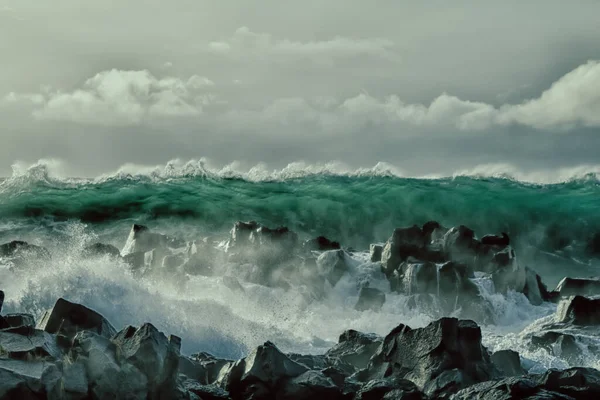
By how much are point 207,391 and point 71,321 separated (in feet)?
6.95

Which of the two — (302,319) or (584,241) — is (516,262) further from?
(584,241)

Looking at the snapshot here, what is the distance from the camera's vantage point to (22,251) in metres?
16.0

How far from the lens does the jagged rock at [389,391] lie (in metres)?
7.82

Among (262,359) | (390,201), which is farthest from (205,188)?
(262,359)

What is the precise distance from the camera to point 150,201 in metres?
28.7

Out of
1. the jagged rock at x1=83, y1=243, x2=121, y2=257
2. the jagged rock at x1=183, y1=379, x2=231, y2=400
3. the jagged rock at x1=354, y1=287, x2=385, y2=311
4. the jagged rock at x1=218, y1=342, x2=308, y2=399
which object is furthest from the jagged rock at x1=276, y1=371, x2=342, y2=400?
the jagged rock at x1=83, y1=243, x2=121, y2=257

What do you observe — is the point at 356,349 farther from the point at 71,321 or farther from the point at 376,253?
the point at 376,253

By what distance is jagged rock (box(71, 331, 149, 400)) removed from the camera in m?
7.39

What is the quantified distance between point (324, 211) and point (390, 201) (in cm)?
273

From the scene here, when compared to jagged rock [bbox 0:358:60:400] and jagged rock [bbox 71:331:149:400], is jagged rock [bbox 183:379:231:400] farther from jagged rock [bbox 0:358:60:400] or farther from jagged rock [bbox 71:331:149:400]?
jagged rock [bbox 0:358:60:400]

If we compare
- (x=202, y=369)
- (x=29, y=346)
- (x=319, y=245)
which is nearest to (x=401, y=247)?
(x=319, y=245)

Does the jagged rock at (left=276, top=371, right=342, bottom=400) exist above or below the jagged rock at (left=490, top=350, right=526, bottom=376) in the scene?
above

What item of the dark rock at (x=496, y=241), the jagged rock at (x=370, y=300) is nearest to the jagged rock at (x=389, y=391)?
the jagged rock at (x=370, y=300)

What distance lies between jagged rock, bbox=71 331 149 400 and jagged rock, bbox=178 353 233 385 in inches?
58.2
